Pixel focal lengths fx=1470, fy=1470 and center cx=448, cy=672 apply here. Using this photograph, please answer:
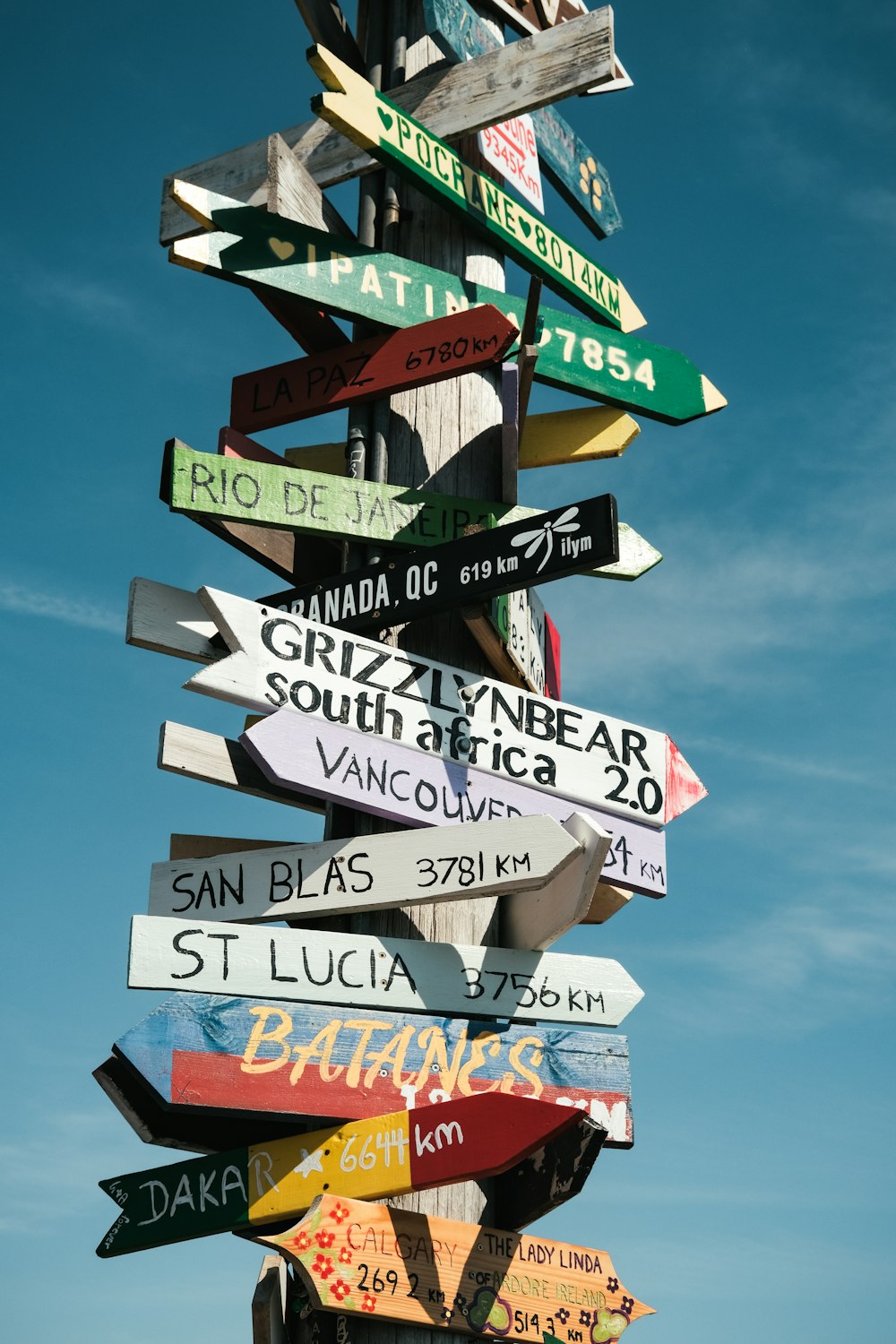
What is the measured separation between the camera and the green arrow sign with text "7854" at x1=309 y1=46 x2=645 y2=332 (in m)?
4.78

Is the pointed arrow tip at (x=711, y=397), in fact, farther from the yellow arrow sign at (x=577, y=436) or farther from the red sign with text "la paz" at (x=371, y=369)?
the red sign with text "la paz" at (x=371, y=369)

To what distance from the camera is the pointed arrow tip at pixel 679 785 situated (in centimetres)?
484

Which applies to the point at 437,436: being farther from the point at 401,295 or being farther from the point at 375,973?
the point at 375,973

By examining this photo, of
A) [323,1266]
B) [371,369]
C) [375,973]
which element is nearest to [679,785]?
[375,973]

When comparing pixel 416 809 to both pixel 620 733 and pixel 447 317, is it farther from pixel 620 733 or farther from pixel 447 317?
pixel 447 317

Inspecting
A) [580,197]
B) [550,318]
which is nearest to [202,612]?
[550,318]

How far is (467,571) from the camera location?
4.56m

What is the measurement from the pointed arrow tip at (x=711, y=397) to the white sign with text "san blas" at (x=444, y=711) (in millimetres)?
1506

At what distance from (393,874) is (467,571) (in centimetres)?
98

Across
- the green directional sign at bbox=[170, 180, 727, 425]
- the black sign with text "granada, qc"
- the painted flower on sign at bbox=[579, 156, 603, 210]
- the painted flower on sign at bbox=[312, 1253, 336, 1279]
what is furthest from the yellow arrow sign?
the painted flower on sign at bbox=[312, 1253, 336, 1279]

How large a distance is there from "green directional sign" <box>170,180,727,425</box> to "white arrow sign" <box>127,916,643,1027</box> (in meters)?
Answer: 2.18

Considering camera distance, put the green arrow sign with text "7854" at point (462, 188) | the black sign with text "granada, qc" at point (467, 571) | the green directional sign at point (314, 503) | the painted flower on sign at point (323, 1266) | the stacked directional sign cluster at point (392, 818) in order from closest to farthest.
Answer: the painted flower on sign at point (323, 1266), the stacked directional sign cluster at point (392, 818), the black sign with text "granada, qc" at point (467, 571), the green directional sign at point (314, 503), the green arrow sign with text "7854" at point (462, 188)

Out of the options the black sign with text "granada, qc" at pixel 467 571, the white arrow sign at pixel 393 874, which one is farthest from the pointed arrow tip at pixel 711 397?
the white arrow sign at pixel 393 874

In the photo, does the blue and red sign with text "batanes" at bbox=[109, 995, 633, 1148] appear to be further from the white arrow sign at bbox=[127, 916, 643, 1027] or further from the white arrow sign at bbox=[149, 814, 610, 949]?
the white arrow sign at bbox=[149, 814, 610, 949]
